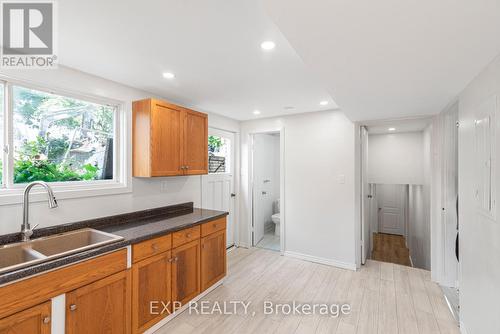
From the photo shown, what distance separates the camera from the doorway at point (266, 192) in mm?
4199

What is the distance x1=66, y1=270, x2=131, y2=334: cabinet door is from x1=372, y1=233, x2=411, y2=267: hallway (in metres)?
3.63

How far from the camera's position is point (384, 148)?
15.0 ft

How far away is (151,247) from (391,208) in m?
4.82

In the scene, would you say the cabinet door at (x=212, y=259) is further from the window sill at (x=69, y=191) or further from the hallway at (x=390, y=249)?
the hallway at (x=390, y=249)

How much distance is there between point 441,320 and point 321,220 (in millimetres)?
1624

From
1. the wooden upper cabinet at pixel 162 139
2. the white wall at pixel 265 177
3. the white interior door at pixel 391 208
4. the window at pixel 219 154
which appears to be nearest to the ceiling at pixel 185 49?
the wooden upper cabinet at pixel 162 139

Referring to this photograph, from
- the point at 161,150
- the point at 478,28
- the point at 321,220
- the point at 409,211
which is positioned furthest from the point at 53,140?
the point at 409,211

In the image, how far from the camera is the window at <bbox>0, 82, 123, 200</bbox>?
1799 millimetres

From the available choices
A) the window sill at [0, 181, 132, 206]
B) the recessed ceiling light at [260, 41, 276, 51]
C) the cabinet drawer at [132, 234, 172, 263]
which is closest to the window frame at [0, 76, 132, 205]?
the window sill at [0, 181, 132, 206]

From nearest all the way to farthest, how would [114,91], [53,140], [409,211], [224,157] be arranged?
[53,140] → [114,91] → [224,157] → [409,211]

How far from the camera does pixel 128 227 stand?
86.5 inches

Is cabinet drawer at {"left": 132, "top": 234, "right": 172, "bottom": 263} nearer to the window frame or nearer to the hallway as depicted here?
the window frame

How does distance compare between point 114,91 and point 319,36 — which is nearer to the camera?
point 319,36

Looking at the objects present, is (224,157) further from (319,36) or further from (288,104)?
(319,36)
